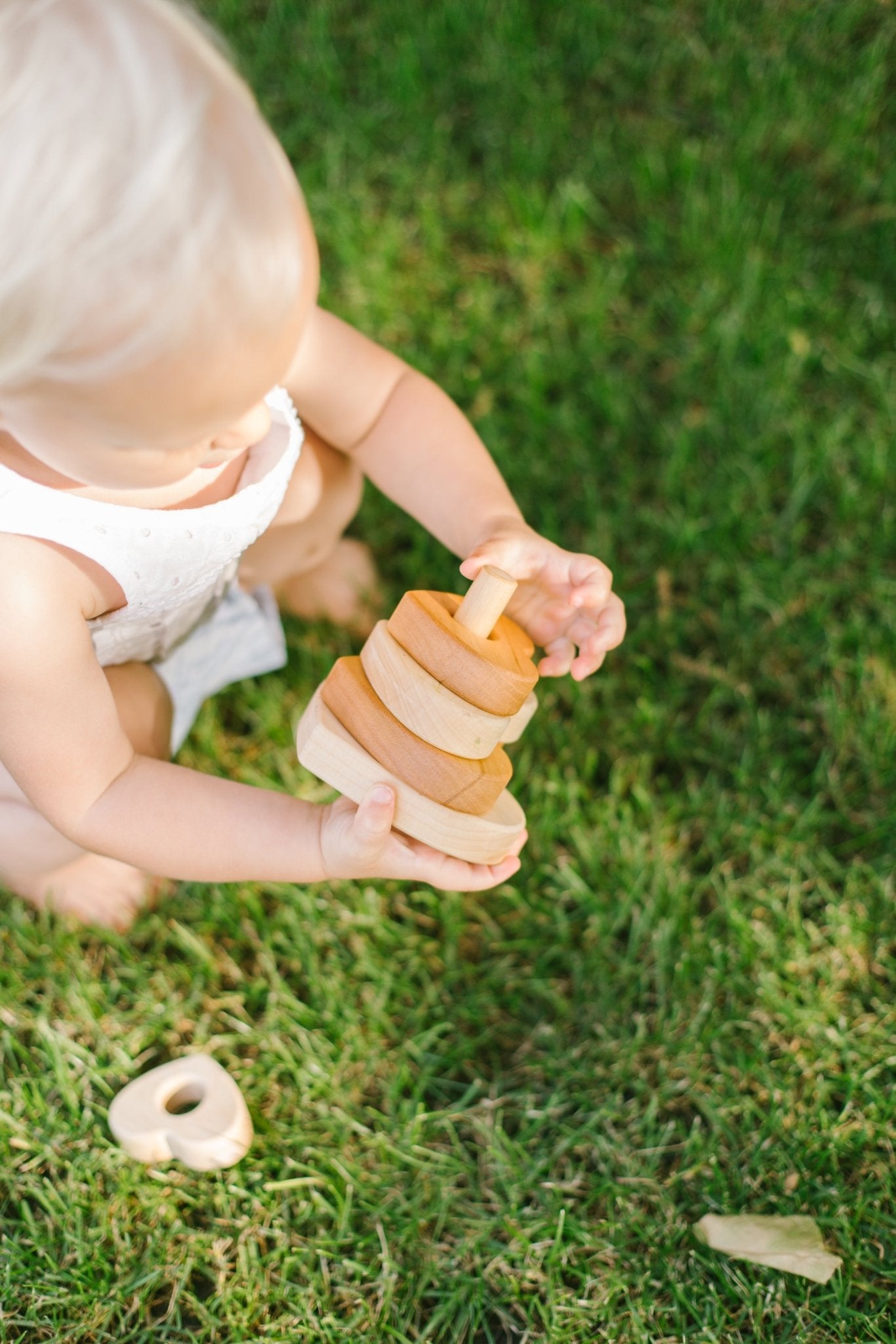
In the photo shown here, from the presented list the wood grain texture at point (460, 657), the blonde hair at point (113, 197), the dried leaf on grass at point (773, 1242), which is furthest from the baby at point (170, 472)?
A: the dried leaf on grass at point (773, 1242)

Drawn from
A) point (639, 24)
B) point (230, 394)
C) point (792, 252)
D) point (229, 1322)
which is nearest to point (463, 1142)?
point (229, 1322)

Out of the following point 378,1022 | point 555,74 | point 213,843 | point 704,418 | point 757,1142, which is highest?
point 555,74

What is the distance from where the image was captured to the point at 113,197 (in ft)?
2.77

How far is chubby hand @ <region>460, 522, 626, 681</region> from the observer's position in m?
1.38

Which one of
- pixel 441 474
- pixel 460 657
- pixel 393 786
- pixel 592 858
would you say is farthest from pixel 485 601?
pixel 592 858

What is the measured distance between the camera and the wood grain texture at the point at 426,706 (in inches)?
43.4

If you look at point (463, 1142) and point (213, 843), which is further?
point (463, 1142)

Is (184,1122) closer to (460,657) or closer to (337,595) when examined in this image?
(460,657)

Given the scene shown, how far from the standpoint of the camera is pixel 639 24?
257 centimetres

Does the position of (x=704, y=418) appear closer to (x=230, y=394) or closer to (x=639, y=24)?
(x=639, y=24)

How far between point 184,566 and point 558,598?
447 mm

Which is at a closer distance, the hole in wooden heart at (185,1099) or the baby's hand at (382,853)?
the baby's hand at (382,853)

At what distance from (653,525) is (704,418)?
26 centimetres

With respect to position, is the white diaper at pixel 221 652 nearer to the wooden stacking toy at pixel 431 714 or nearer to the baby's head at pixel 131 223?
the wooden stacking toy at pixel 431 714
